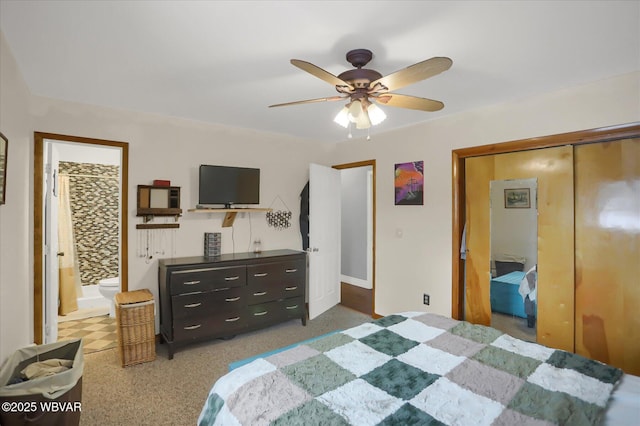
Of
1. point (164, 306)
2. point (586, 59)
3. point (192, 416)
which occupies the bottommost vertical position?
point (192, 416)

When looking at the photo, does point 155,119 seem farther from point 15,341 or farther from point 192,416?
point 192,416

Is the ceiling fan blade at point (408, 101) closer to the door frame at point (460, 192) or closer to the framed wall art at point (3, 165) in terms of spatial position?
the door frame at point (460, 192)

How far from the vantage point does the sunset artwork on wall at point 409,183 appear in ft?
11.8

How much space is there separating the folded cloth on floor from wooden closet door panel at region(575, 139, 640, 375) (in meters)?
3.75

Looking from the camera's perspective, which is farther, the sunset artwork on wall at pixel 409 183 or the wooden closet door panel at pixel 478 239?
the sunset artwork on wall at pixel 409 183

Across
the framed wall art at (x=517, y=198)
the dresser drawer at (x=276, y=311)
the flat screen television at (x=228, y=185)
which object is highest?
the flat screen television at (x=228, y=185)

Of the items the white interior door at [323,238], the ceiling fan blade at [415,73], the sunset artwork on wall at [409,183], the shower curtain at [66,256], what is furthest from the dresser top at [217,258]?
the ceiling fan blade at [415,73]

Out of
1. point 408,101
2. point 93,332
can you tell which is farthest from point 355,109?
point 93,332

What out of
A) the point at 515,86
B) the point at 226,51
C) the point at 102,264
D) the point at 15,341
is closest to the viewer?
the point at 226,51

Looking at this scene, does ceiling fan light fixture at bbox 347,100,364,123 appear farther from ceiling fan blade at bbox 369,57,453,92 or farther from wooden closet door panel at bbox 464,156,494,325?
wooden closet door panel at bbox 464,156,494,325

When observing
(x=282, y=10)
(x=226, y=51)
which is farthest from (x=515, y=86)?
(x=226, y=51)

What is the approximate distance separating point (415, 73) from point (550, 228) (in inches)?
79.0

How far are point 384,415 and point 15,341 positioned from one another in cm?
248

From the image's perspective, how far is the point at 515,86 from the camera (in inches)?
100
